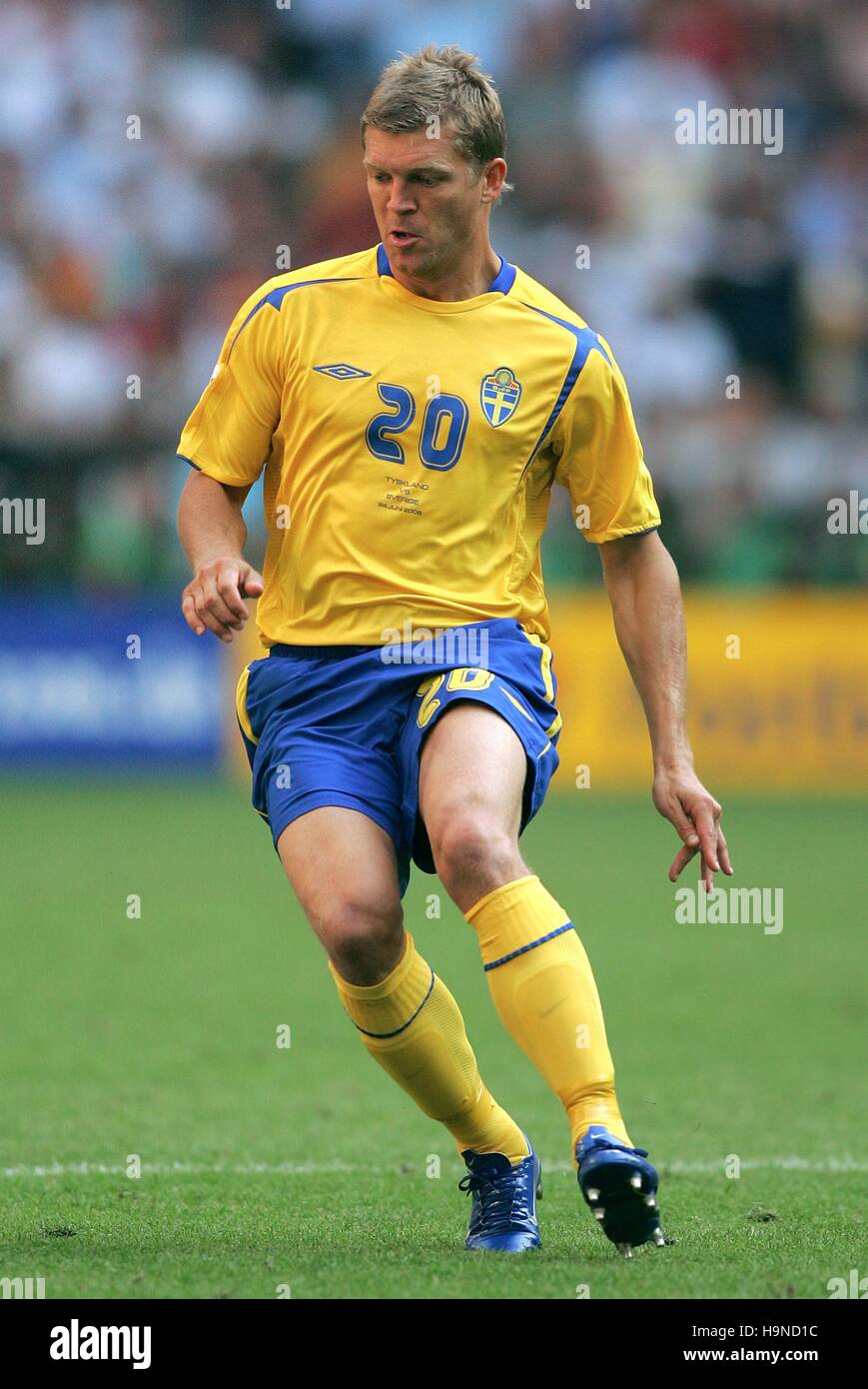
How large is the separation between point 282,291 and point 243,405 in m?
0.27

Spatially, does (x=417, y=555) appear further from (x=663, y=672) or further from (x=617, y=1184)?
(x=617, y=1184)

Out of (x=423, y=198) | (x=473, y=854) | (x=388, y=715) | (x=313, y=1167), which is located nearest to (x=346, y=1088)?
(x=313, y=1167)

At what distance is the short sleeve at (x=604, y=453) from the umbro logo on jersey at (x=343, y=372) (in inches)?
17.3

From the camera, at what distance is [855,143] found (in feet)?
57.1

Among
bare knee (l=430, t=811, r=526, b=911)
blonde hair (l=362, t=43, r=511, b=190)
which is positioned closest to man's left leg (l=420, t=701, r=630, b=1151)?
bare knee (l=430, t=811, r=526, b=911)

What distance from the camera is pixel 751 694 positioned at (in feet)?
48.8

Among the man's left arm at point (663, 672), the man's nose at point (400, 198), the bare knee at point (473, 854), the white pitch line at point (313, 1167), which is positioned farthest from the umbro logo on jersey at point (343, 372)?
the white pitch line at point (313, 1167)

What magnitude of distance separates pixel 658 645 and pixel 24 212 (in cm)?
1308

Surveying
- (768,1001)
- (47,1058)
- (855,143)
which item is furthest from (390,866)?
(855,143)

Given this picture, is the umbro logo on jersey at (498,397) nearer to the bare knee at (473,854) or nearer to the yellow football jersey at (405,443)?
the yellow football jersey at (405,443)

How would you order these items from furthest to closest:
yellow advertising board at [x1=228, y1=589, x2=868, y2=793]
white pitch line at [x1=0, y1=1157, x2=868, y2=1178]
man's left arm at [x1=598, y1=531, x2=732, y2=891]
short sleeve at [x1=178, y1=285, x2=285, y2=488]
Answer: yellow advertising board at [x1=228, y1=589, x2=868, y2=793] < white pitch line at [x1=0, y1=1157, x2=868, y2=1178] < short sleeve at [x1=178, y1=285, x2=285, y2=488] < man's left arm at [x1=598, y1=531, x2=732, y2=891]

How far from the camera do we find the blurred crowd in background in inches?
602

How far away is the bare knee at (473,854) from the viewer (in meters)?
3.89

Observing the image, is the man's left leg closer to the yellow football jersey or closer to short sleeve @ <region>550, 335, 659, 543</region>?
the yellow football jersey
